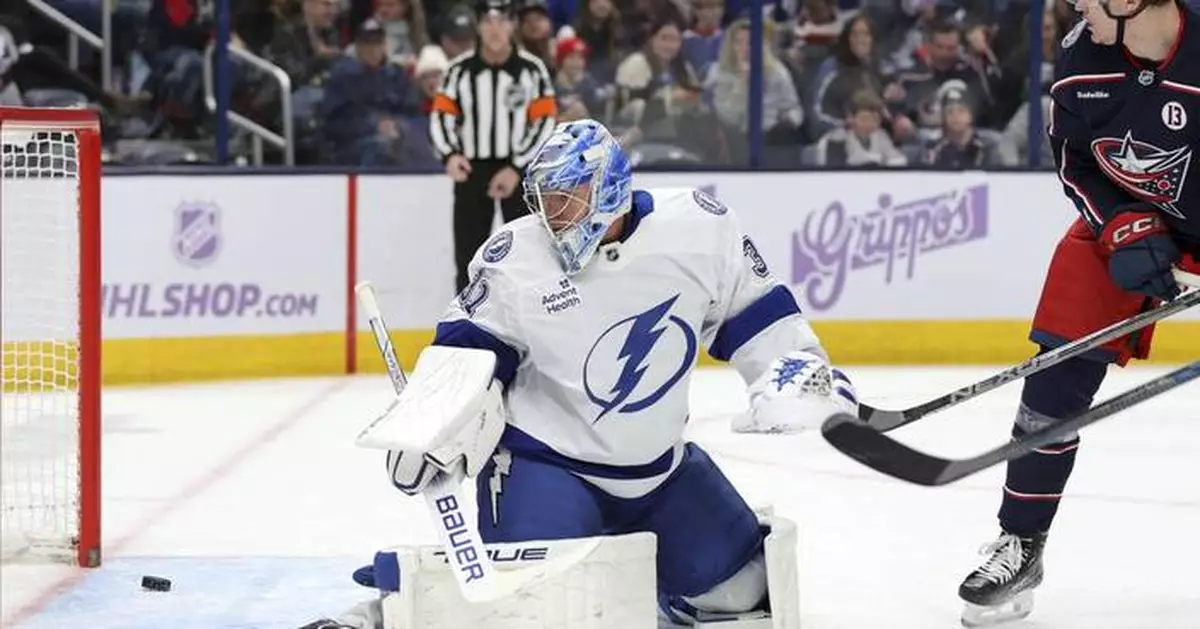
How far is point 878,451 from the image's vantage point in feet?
9.28

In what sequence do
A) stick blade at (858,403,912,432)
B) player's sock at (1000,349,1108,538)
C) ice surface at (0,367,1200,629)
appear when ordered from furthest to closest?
1. ice surface at (0,367,1200,629)
2. player's sock at (1000,349,1108,538)
3. stick blade at (858,403,912,432)

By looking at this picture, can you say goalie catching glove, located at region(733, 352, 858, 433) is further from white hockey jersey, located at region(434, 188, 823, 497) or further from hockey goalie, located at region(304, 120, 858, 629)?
white hockey jersey, located at region(434, 188, 823, 497)

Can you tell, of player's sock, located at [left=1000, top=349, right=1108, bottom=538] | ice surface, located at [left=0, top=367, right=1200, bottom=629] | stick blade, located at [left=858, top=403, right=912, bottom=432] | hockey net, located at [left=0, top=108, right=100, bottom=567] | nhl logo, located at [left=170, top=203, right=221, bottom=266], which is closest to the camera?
stick blade, located at [left=858, top=403, right=912, bottom=432]

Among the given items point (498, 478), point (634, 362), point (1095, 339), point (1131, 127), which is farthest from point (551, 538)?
point (1131, 127)

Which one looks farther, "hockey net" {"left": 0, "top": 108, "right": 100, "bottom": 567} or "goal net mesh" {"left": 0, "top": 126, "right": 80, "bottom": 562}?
"goal net mesh" {"left": 0, "top": 126, "right": 80, "bottom": 562}

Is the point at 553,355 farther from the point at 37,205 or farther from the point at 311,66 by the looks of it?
the point at 311,66

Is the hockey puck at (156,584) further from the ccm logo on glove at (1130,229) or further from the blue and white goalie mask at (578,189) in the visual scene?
the ccm logo on glove at (1130,229)

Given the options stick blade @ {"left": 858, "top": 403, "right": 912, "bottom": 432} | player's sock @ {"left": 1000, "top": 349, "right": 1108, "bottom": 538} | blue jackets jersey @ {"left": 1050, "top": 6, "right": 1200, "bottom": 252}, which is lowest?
player's sock @ {"left": 1000, "top": 349, "right": 1108, "bottom": 538}

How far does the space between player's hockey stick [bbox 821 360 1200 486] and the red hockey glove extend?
24 centimetres

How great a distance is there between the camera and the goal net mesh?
14.0ft

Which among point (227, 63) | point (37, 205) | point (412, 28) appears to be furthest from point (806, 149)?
point (37, 205)

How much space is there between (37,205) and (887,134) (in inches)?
120

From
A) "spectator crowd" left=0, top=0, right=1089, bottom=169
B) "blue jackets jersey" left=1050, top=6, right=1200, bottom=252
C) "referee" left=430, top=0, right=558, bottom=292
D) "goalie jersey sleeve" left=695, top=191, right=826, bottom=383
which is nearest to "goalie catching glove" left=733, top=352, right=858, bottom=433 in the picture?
"goalie jersey sleeve" left=695, top=191, right=826, bottom=383

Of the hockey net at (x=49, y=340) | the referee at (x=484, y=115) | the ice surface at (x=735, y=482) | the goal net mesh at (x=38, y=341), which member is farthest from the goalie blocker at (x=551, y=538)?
the referee at (x=484, y=115)
